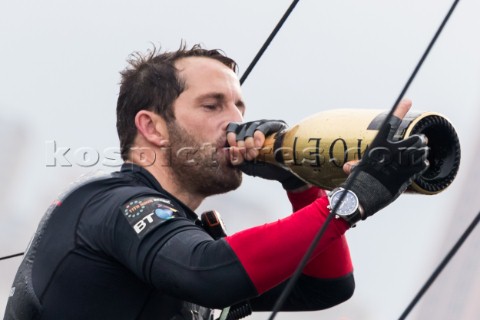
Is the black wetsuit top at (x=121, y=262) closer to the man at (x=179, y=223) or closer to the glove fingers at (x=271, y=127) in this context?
the man at (x=179, y=223)

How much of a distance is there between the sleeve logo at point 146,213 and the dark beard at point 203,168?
387mm

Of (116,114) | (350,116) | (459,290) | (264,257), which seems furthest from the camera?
(459,290)

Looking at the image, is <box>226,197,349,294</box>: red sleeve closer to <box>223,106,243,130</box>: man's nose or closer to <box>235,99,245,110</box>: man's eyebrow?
<box>223,106,243,130</box>: man's nose

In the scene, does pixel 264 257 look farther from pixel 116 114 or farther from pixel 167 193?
pixel 116 114

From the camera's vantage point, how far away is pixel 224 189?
4.46m

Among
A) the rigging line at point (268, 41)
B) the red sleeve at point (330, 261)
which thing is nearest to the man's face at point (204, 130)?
the rigging line at point (268, 41)

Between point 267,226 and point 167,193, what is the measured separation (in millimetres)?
604

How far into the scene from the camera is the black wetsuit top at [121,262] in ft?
12.5

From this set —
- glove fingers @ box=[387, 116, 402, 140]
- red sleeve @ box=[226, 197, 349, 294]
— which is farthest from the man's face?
glove fingers @ box=[387, 116, 402, 140]

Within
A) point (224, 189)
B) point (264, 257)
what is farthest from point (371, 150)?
point (224, 189)

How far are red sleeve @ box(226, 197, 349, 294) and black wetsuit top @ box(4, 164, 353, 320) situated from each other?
0.03 metres

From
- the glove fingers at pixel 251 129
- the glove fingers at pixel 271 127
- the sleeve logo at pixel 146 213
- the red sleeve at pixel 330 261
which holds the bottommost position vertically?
the red sleeve at pixel 330 261

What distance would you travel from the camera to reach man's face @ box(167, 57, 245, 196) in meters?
4.42

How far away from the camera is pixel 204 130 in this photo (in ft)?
14.6
